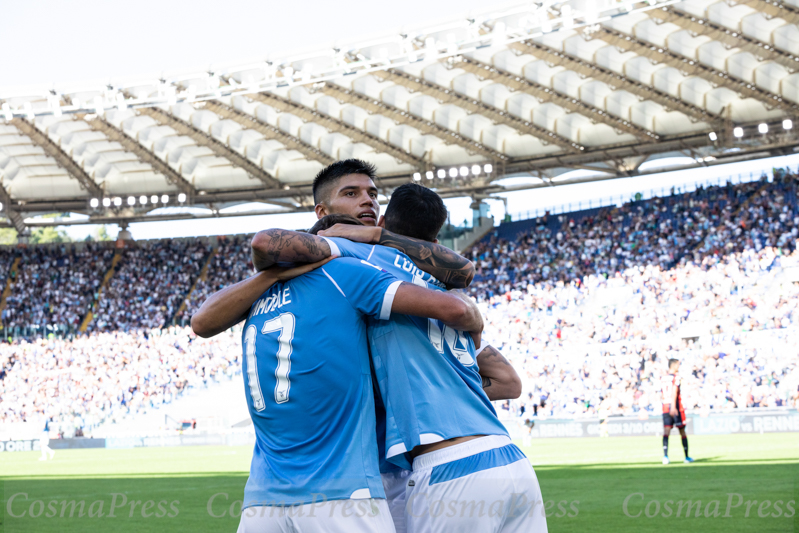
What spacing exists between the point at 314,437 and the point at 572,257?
34.0 meters

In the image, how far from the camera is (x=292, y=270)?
3139mm

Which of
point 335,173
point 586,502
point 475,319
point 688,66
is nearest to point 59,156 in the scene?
point 688,66

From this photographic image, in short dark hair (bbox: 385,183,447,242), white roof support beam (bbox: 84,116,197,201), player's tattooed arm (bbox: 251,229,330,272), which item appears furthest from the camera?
white roof support beam (bbox: 84,116,197,201)

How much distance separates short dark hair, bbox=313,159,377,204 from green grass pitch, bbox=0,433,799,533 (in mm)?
6043

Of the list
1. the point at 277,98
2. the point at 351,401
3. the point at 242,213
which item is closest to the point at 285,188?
the point at 242,213

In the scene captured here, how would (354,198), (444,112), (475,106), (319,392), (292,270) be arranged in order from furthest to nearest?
(444,112) < (475,106) < (354,198) < (292,270) < (319,392)

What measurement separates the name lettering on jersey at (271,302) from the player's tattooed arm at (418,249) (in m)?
0.37

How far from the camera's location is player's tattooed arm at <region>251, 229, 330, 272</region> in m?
3.04

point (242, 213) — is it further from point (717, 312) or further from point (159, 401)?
point (717, 312)

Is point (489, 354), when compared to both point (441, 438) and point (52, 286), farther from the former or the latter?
point (52, 286)

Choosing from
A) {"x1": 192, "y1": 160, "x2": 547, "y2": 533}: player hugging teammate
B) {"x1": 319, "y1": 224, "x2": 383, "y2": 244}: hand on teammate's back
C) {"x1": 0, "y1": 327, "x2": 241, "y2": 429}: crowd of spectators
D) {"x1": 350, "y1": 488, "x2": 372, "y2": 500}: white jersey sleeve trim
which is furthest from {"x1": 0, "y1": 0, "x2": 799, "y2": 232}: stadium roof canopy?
{"x1": 350, "y1": 488, "x2": 372, "y2": 500}: white jersey sleeve trim

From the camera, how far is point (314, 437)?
2.99 meters

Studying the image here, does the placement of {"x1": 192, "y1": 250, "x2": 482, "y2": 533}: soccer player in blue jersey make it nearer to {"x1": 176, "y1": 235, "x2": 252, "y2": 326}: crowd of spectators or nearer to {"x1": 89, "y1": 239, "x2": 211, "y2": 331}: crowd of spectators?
Result: {"x1": 176, "y1": 235, "x2": 252, "y2": 326}: crowd of spectators

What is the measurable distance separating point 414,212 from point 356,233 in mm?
302
